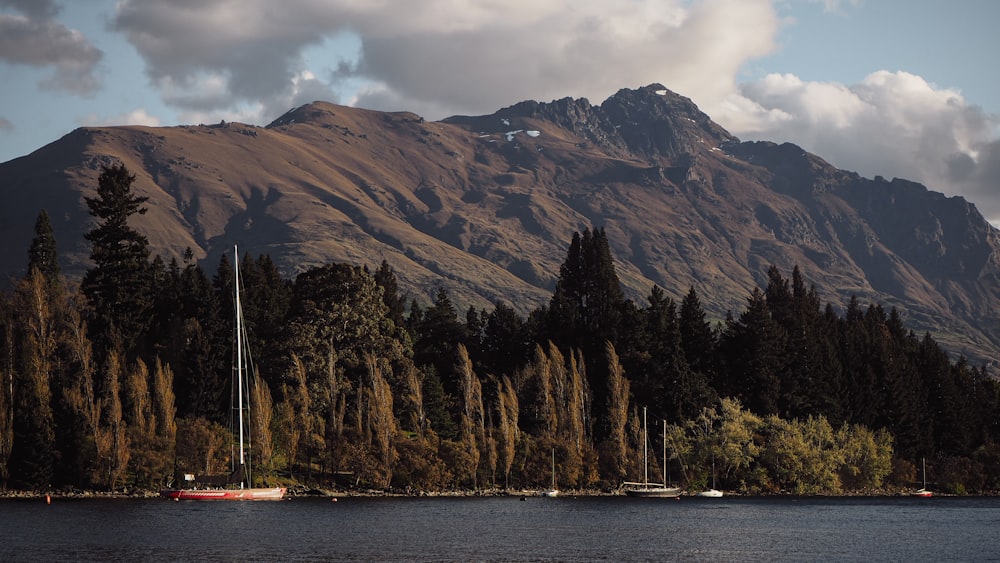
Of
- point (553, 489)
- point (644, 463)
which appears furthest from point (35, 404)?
point (644, 463)

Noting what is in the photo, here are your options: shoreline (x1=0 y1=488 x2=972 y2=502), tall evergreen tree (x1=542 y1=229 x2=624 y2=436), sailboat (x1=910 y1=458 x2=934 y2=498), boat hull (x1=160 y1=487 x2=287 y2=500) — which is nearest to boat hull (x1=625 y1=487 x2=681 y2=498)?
shoreline (x1=0 y1=488 x2=972 y2=502)

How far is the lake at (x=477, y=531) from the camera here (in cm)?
7844

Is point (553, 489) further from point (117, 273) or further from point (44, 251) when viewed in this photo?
point (44, 251)

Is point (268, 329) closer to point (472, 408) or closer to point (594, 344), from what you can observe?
point (472, 408)

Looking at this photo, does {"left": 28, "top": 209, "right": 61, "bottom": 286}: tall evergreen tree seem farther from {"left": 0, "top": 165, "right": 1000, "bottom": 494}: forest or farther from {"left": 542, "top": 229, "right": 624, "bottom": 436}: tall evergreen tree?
{"left": 542, "top": 229, "right": 624, "bottom": 436}: tall evergreen tree

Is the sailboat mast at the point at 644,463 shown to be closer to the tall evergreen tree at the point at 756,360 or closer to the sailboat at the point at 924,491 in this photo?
the tall evergreen tree at the point at 756,360

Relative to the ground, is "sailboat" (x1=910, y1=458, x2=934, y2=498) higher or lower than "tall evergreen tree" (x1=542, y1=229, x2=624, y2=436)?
lower

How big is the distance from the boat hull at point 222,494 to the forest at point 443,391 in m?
6.15

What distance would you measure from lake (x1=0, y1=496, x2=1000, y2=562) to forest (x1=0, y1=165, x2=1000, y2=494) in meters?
9.32

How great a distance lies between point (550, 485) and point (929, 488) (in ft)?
208

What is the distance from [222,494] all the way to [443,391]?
41.4 m

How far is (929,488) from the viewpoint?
17088 cm

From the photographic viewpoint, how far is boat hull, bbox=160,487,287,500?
12231 centimetres

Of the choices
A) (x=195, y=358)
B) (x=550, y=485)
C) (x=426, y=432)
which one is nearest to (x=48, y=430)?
(x=195, y=358)
